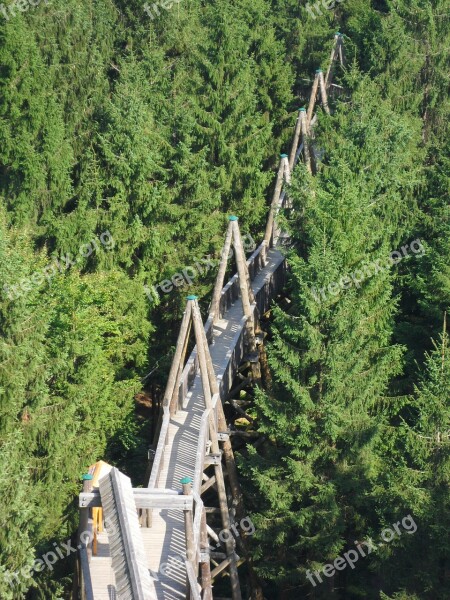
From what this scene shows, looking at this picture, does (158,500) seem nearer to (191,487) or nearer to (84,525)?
(191,487)

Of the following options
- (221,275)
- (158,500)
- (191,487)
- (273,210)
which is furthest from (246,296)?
(158,500)

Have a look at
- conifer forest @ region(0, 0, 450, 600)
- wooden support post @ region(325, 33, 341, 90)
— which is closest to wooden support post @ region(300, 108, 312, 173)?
conifer forest @ region(0, 0, 450, 600)

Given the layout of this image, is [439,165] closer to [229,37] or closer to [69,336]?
[229,37]

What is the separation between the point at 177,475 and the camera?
19.8 metres

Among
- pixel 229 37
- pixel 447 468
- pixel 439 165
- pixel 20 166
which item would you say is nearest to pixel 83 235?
pixel 20 166

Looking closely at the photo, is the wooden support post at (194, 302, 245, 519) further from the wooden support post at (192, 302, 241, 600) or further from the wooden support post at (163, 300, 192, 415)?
the wooden support post at (163, 300, 192, 415)

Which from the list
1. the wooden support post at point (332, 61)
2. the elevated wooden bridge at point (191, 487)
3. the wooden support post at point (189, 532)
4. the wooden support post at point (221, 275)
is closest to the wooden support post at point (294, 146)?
the elevated wooden bridge at point (191, 487)

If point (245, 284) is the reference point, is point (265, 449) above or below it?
below

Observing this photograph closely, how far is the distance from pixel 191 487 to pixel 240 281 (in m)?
8.68

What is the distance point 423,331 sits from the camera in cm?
2514

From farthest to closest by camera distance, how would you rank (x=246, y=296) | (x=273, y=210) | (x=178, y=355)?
(x=273, y=210) < (x=246, y=296) < (x=178, y=355)

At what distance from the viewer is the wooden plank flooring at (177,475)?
16834mm

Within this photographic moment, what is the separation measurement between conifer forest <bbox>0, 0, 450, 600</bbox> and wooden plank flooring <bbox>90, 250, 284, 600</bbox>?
0.67ft

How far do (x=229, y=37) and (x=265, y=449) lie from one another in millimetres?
13904
